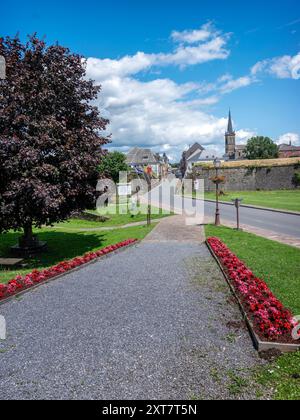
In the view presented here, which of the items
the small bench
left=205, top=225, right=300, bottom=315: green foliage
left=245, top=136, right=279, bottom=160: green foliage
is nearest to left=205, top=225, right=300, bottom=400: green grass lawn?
left=205, top=225, right=300, bottom=315: green foliage

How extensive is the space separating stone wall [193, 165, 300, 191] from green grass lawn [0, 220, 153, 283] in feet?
118

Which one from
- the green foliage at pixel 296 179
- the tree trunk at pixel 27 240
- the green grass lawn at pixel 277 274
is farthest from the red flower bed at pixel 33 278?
the green foliage at pixel 296 179

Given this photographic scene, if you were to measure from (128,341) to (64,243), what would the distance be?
11559 mm

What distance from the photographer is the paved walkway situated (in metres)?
3.91

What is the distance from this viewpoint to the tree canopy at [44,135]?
9.86 meters

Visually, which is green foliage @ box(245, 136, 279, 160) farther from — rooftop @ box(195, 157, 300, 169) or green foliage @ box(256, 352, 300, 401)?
green foliage @ box(256, 352, 300, 401)

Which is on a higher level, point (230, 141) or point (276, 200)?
point (230, 141)

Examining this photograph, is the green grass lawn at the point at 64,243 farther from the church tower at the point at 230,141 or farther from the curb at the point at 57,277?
the church tower at the point at 230,141

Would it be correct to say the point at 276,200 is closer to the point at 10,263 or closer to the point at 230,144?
the point at 10,263

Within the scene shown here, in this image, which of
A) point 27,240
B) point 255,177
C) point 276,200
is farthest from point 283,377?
point 255,177

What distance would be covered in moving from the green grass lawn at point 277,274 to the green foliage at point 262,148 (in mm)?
74202

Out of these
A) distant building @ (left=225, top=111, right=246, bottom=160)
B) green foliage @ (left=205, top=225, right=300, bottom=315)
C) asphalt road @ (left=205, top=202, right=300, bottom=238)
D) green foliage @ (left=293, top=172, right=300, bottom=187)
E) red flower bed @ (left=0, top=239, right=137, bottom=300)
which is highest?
distant building @ (left=225, top=111, right=246, bottom=160)

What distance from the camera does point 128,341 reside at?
5.02m

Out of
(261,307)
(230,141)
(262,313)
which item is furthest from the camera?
(230,141)
